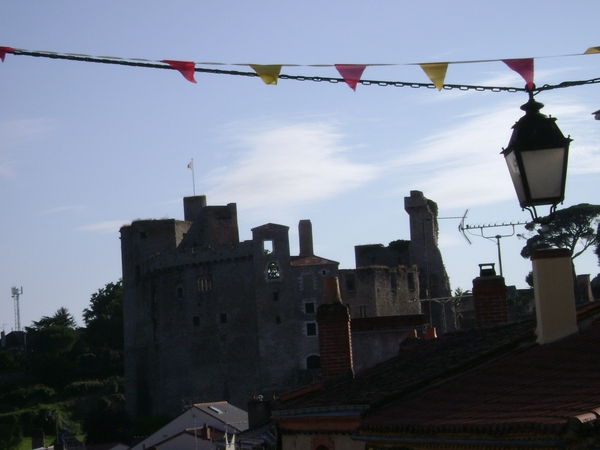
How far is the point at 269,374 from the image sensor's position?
57.6 m

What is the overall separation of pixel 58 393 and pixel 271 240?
69.7 ft

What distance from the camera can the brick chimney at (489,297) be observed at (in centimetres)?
1432

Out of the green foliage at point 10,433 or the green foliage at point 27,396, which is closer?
the green foliage at point 10,433

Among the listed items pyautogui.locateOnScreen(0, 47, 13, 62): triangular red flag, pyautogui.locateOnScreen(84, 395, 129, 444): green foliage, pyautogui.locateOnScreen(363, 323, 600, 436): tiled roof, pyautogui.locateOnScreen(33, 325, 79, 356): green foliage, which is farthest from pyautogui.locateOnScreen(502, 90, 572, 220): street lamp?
pyautogui.locateOnScreen(33, 325, 79, 356): green foliage

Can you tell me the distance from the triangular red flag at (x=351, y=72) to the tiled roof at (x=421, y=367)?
3163 millimetres

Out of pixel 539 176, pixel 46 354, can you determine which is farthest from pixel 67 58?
pixel 46 354

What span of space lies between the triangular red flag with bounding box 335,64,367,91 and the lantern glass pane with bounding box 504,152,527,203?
230 cm

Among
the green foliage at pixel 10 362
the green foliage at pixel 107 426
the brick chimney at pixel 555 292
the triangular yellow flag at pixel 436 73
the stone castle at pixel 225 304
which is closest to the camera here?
the triangular yellow flag at pixel 436 73

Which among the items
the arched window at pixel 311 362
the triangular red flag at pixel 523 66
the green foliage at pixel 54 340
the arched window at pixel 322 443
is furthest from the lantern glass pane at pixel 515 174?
the green foliage at pixel 54 340

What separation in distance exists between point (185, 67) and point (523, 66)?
2585 mm

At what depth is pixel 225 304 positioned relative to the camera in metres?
59.6

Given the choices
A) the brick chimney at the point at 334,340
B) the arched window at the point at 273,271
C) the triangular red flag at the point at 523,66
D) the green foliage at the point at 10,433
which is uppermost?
the arched window at the point at 273,271

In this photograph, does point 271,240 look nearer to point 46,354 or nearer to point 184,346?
point 184,346

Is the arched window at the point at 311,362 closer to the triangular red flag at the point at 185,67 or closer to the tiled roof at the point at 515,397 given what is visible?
the tiled roof at the point at 515,397
